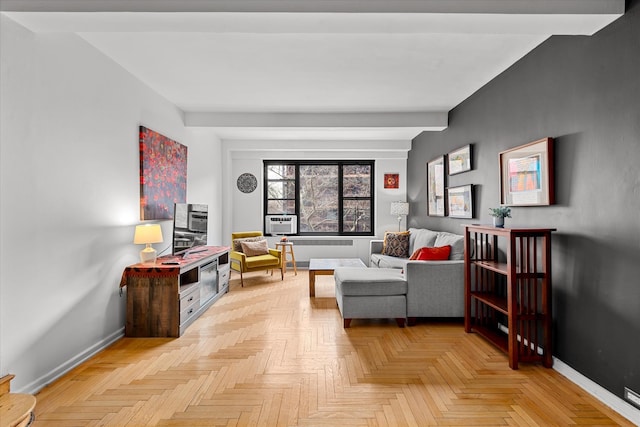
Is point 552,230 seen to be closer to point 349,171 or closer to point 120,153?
point 120,153

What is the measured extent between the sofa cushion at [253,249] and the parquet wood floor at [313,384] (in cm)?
225

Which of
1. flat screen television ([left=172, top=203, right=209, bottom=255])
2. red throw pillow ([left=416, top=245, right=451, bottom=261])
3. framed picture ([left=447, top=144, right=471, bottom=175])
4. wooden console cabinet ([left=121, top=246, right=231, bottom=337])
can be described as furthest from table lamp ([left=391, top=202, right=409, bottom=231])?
wooden console cabinet ([left=121, top=246, right=231, bottom=337])

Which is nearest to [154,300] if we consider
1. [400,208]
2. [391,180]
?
[400,208]

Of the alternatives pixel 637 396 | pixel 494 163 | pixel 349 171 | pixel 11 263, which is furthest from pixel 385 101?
pixel 11 263

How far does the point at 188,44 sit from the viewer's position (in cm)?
281

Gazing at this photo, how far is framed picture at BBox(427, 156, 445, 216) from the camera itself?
5117 mm

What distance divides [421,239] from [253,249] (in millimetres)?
2754

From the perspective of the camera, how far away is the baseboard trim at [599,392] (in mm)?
1995

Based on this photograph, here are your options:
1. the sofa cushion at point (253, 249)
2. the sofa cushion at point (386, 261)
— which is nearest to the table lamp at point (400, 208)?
the sofa cushion at point (386, 261)

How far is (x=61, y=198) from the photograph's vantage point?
2.51 m

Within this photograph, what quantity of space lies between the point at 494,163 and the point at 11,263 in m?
4.15

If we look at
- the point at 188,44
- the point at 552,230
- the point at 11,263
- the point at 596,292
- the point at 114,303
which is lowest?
the point at 114,303

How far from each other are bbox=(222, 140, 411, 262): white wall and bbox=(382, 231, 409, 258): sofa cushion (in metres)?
1.28

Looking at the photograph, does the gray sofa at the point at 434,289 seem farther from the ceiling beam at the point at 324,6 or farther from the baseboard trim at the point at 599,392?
the ceiling beam at the point at 324,6
